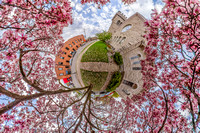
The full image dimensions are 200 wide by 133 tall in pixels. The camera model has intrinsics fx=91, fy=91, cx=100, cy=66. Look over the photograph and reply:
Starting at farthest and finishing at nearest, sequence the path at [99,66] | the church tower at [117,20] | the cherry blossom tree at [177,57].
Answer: the church tower at [117,20] < the path at [99,66] < the cherry blossom tree at [177,57]

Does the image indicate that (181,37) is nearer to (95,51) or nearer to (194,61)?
(194,61)

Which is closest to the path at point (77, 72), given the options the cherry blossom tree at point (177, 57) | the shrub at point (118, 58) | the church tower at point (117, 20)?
the shrub at point (118, 58)

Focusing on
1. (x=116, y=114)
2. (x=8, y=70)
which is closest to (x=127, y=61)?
(x=116, y=114)

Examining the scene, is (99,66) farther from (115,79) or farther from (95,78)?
(115,79)

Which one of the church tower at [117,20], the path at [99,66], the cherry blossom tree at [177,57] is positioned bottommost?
the cherry blossom tree at [177,57]

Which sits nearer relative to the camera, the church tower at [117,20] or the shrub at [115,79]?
the shrub at [115,79]

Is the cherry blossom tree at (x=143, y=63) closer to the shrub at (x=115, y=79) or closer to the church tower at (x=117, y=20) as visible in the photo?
the shrub at (x=115, y=79)

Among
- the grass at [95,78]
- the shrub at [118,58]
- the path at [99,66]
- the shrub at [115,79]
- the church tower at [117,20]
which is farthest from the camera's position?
the church tower at [117,20]

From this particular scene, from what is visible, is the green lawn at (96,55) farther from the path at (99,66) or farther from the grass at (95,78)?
the grass at (95,78)

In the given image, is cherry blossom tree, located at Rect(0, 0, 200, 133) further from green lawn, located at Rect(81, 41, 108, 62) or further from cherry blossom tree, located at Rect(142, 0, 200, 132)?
green lawn, located at Rect(81, 41, 108, 62)

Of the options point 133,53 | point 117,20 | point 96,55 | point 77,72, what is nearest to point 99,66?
point 96,55

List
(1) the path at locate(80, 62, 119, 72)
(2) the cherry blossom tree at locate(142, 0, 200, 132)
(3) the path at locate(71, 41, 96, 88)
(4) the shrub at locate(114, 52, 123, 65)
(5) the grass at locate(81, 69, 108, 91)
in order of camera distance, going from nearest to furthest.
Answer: (2) the cherry blossom tree at locate(142, 0, 200, 132), (1) the path at locate(80, 62, 119, 72), (5) the grass at locate(81, 69, 108, 91), (4) the shrub at locate(114, 52, 123, 65), (3) the path at locate(71, 41, 96, 88)

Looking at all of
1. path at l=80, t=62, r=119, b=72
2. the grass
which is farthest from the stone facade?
the grass

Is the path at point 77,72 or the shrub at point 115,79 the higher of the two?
the path at point 77,72
